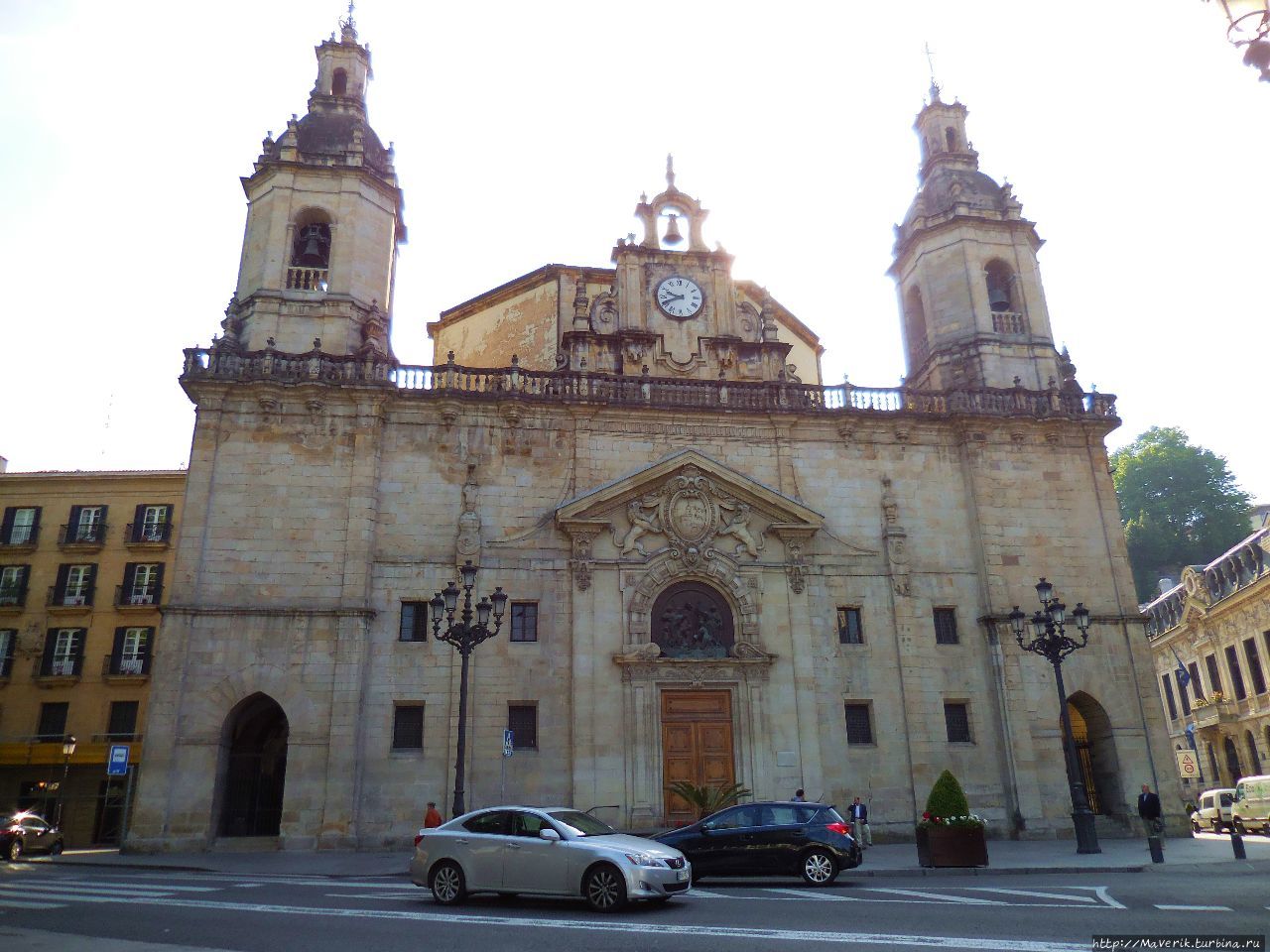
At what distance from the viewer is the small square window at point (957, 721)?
998 inches

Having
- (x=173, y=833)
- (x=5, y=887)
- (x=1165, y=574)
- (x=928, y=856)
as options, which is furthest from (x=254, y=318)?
(x=1165, y=574)

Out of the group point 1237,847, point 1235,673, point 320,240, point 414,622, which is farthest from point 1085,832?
point 1235,673

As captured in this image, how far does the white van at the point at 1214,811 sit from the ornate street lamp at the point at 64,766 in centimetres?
3652

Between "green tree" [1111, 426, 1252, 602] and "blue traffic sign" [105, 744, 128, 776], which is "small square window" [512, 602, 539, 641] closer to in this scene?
"blue traffic sign" [105, 744, 128, 776]

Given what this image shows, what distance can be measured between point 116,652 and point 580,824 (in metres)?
28.5

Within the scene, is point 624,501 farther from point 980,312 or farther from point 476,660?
point 980,312

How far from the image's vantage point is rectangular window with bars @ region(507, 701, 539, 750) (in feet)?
77.2

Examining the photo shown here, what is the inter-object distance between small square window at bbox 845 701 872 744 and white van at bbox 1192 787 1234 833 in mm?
13849

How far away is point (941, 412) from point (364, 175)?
19.3 metres

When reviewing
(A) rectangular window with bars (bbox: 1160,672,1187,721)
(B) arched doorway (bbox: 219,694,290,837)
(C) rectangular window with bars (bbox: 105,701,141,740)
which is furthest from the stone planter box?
(A) rectangular window with bars (bbox: 1160,672,1187,721)

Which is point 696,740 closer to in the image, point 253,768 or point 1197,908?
point 253,768

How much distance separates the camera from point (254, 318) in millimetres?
26906

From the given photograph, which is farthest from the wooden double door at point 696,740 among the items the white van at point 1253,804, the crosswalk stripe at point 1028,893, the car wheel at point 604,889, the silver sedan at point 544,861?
the white van at point 1253,804

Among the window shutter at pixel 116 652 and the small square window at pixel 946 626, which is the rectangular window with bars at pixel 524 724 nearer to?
the small square window at pixel 946 626
